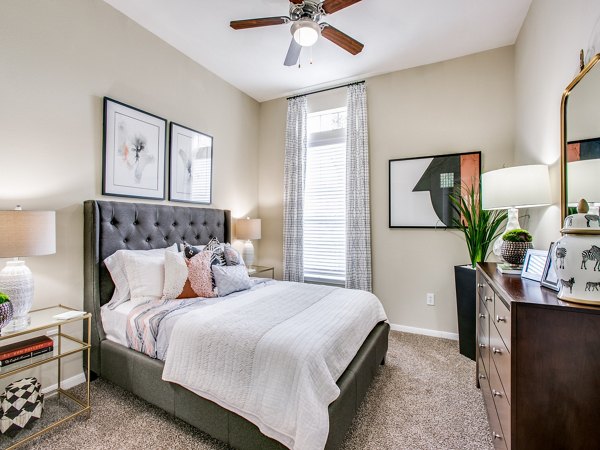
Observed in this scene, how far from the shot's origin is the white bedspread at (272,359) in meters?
1.24

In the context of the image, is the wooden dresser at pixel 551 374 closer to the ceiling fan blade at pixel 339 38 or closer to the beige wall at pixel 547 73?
the beige wall at pixel 547 73

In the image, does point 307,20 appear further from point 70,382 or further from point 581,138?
point 70,382

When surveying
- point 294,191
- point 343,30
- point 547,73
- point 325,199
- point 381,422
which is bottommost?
point 381,422

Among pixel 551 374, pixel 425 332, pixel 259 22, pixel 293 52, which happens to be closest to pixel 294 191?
pixel 293 52

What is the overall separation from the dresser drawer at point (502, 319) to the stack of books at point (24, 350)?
2.55 meters

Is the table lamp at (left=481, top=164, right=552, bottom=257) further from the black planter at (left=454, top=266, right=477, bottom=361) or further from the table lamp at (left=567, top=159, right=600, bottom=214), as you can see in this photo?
the black planter at (left=454, top=266, right=477, bottom=361)

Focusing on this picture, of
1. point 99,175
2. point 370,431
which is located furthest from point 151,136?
point 370,431

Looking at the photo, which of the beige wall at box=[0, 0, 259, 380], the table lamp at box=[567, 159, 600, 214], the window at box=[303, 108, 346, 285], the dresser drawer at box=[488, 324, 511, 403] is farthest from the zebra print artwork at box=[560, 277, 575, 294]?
the beige wall at box=[0, 0, 259, 380]

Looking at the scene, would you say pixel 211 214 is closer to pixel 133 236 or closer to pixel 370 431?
pixel 133 236

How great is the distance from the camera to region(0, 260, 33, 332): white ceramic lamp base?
62.6 inches

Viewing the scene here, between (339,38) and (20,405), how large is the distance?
126 inches

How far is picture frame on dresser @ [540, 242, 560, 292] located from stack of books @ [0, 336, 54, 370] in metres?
2.79

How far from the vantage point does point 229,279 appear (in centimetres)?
237

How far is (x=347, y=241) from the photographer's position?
138 inches
